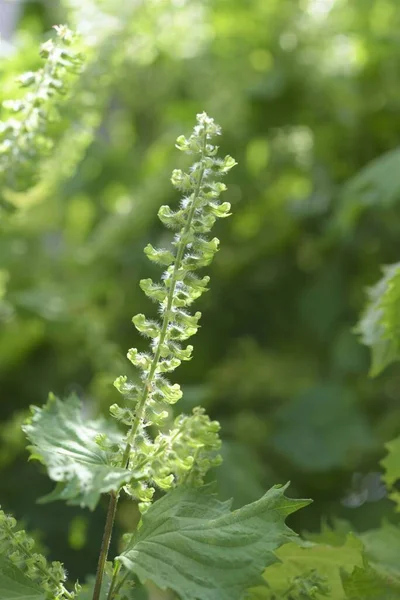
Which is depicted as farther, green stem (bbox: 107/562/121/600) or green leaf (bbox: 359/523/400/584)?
green leaf (bbox: 359/523/400/584)

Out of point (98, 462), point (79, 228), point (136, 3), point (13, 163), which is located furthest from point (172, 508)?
point (79, 228)

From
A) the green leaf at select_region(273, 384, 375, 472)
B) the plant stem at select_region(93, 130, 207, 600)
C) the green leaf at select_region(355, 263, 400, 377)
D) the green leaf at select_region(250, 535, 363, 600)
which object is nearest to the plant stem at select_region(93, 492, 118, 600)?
the plant stem at select_region(93, 130, 207, 600)

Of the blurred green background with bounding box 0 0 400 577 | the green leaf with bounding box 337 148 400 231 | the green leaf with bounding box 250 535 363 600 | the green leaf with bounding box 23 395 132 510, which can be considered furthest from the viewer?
the blurred green background with bounding box 0 0 400 577

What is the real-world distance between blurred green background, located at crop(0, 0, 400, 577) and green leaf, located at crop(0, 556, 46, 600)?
1.34 feet

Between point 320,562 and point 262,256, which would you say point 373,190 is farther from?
point 320,562

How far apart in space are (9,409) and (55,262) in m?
0.21

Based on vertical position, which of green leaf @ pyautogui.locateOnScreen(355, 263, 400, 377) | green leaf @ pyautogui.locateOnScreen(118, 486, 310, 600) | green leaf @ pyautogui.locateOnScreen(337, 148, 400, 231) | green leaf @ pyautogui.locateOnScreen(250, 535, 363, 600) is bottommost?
green leaf @ pyautogui.locateOnScreen(118, 486, 310, 600)

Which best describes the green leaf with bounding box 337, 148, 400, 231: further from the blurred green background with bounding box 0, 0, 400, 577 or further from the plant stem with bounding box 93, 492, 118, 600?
the plant stem with bounding box 93, 492, 118, 600

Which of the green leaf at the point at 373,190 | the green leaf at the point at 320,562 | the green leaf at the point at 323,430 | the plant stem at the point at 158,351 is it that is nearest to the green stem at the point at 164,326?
the plant stem at the point at 158,351

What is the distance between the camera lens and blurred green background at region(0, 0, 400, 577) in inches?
34.9

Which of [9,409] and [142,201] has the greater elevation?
[142,201]

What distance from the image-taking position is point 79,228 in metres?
1.15

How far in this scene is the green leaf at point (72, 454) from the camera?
355 mm

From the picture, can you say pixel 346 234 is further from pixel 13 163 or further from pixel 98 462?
pixel 98 462
